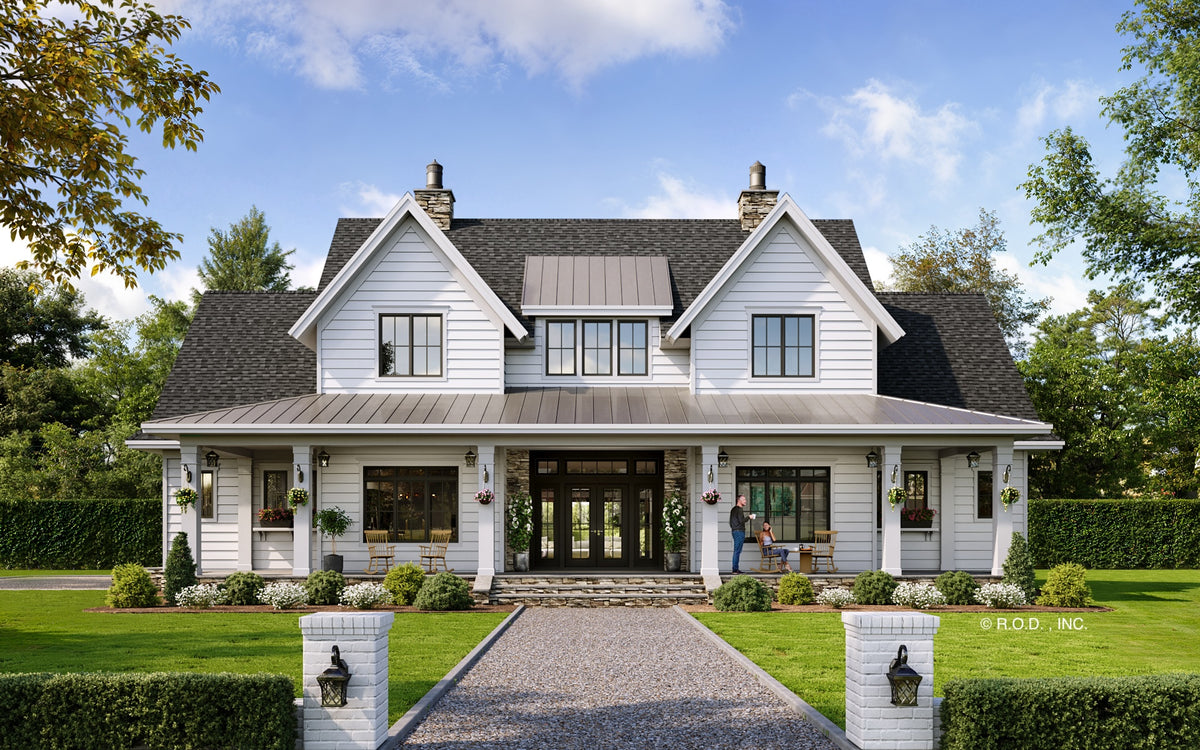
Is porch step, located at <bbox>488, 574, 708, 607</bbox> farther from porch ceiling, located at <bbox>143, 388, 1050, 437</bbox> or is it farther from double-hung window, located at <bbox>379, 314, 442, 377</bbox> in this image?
double-hung window, located at <bbox>379, 314, 442, 377</bbox>

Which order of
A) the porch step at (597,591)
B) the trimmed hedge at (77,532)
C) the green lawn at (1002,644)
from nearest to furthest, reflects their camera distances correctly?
1. the green lawn at (1002,644)
2. the porch step at (597,591)
3. the trimmed hedge at (77,532)

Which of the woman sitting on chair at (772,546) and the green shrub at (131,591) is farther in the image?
the woman sitting on chair at (772,546)

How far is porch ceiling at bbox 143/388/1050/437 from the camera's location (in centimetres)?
1866

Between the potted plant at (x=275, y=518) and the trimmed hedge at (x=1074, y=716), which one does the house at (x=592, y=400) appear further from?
the trimmed hedge at (x=1074, y=716)

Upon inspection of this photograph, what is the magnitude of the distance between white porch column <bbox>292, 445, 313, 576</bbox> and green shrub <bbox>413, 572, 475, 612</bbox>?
2.83 m

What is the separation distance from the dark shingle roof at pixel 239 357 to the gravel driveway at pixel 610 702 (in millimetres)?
11689

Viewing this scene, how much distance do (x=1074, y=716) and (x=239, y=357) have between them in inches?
810

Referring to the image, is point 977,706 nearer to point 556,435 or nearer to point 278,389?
point 556,435

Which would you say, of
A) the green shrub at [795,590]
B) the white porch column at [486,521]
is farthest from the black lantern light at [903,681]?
the white porch column at [486,521]

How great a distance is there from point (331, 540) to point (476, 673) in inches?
426

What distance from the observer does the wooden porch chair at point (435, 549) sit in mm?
20578

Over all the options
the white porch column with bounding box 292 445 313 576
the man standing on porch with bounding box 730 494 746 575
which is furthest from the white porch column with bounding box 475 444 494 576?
the man standing on porch with bounding box 730 494 746 575

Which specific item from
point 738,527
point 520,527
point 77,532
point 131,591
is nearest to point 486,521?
point 520,527

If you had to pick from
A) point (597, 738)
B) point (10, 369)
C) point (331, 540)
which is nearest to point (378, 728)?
point (597, 738)
